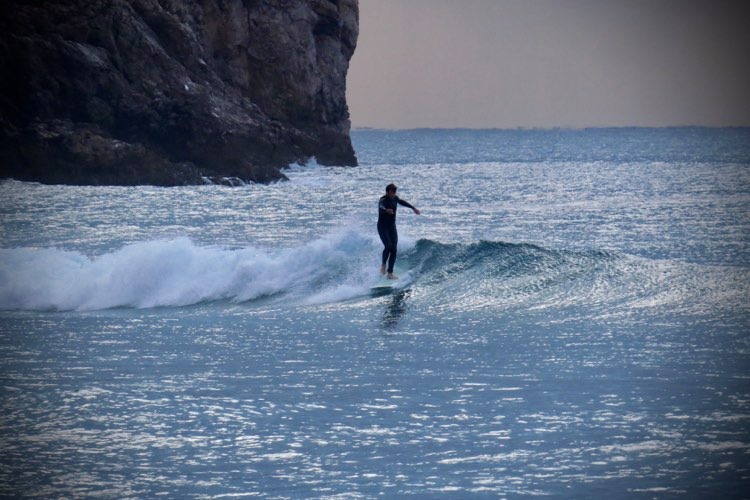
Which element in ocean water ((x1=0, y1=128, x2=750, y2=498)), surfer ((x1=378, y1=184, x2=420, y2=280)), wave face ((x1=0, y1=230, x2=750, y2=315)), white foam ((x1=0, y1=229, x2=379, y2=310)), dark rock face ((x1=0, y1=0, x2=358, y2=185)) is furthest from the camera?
dark rock face ((x1=0, y1=0, x2=358, y2=185))

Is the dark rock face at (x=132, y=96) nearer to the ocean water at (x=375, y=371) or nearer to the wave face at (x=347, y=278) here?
the ocean water at (x=375, y=371)

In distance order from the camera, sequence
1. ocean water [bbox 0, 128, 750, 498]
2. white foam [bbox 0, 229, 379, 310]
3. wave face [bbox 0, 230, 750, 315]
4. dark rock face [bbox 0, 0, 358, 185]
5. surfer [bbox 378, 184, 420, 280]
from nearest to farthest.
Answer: ocean water [bbox 0, 128, 750, 498] → wave face [bbox 0, 230, 750, 315] → white foam [bbox 0, 229, 379, 310] → surfer [bbox 378, 184, 420, 280] → dark rock face [bbox 0, 0, 358, 185]

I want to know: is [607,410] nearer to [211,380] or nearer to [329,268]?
[211,380]

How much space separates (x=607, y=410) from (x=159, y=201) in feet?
114

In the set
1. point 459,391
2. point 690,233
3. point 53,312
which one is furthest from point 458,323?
point 690,233

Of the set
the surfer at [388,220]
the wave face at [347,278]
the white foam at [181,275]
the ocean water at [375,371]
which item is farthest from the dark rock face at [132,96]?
the surfer at [388,220]

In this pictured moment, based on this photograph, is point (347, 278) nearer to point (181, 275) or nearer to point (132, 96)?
point (181, 275)

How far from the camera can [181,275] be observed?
1856 cm

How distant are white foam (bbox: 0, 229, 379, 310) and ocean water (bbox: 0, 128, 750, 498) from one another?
0.06 metres

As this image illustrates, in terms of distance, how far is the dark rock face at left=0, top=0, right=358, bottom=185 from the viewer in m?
50.9

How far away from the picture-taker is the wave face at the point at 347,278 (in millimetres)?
16547

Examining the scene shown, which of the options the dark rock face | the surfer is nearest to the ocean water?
the surfer

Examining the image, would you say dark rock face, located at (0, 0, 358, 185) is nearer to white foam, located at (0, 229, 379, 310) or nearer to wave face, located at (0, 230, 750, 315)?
wave face, located at (0, 230, 750, 315)

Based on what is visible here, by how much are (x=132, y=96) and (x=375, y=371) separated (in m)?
46.4
